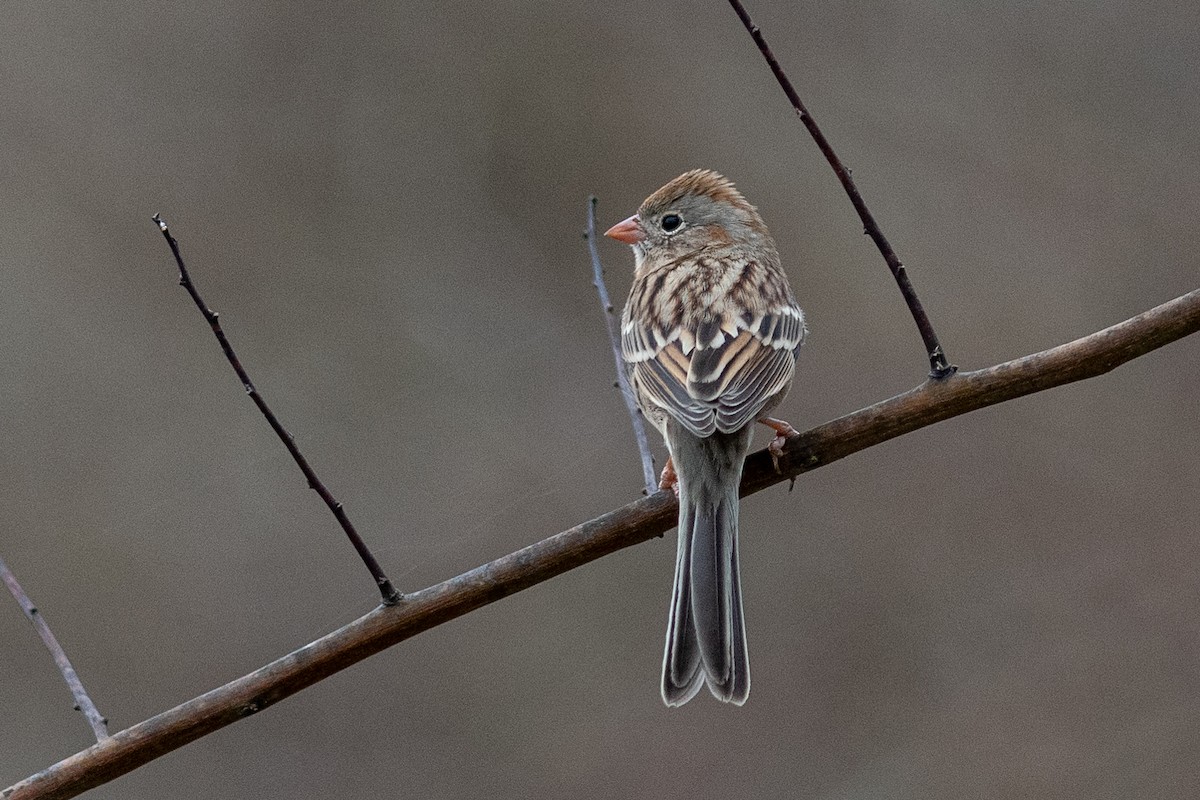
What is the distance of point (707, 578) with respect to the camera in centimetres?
308

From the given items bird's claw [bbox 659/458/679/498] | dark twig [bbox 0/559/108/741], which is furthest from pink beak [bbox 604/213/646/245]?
dark twig [bbox 0/559/108/741]

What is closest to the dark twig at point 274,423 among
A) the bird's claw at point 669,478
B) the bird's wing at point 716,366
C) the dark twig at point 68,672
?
the dark twig at point 68,672

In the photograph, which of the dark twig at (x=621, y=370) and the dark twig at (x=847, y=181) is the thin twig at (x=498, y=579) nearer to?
the dark twig at (x=847, y=181)

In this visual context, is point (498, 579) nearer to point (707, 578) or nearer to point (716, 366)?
point (707, 578)

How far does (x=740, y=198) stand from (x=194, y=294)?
2523mm

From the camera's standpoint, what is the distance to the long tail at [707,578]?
9.46 ft

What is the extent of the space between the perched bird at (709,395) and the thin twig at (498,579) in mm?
300

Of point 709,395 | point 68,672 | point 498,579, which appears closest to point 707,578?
point 709,395

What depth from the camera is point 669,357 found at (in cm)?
349

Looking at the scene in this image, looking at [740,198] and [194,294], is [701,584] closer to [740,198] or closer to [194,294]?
[194,294]

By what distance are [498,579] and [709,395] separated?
81 centimetres

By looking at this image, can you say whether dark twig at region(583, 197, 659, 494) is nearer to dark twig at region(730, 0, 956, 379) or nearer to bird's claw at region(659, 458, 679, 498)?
bird's claw at region(659, 458, 679, 498)

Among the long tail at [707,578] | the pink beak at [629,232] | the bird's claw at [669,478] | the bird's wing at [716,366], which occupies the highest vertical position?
the pink beak at [629,232]

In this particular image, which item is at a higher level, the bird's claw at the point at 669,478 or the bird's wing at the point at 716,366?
the bird's wing at the point at 716,366
